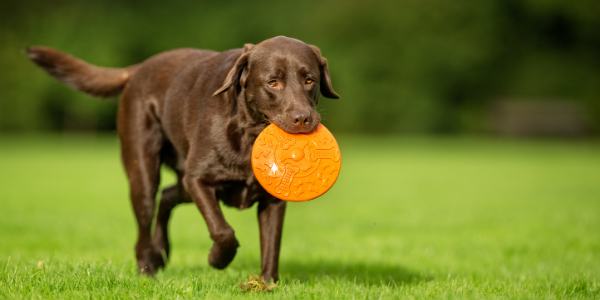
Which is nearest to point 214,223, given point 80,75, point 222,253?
point 222,253

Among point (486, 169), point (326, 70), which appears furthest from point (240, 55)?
point (486, 169)

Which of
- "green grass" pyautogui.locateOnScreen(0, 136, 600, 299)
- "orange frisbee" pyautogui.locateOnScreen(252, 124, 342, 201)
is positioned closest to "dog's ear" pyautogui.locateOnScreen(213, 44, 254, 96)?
"orange frisbee" pyautogui.locateOnScreen(252, 124, 342, 201)

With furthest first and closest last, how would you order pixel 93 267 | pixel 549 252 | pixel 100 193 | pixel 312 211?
1. pixel 100 193
2. pixel 312 211
3. pixel 549 252
4. pixel 93 267

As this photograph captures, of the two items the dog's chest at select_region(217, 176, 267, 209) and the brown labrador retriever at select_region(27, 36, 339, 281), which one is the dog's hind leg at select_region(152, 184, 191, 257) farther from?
the dog's chest at select_region(217, 176, 267, 209)

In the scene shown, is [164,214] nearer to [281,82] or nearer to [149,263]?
[149,263]

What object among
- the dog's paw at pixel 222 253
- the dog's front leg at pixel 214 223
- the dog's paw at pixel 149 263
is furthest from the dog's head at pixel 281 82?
the dog's paw at pixel 149 263

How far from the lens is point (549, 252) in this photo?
6023 mm

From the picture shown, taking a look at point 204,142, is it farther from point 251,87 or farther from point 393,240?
point 393,240

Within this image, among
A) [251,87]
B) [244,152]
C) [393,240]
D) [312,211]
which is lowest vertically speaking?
[312,211]

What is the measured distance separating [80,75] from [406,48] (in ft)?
140

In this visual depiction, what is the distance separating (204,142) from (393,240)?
3172 mm

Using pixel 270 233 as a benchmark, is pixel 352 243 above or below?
below

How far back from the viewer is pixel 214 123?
4168mm

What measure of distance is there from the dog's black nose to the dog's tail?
230cm
